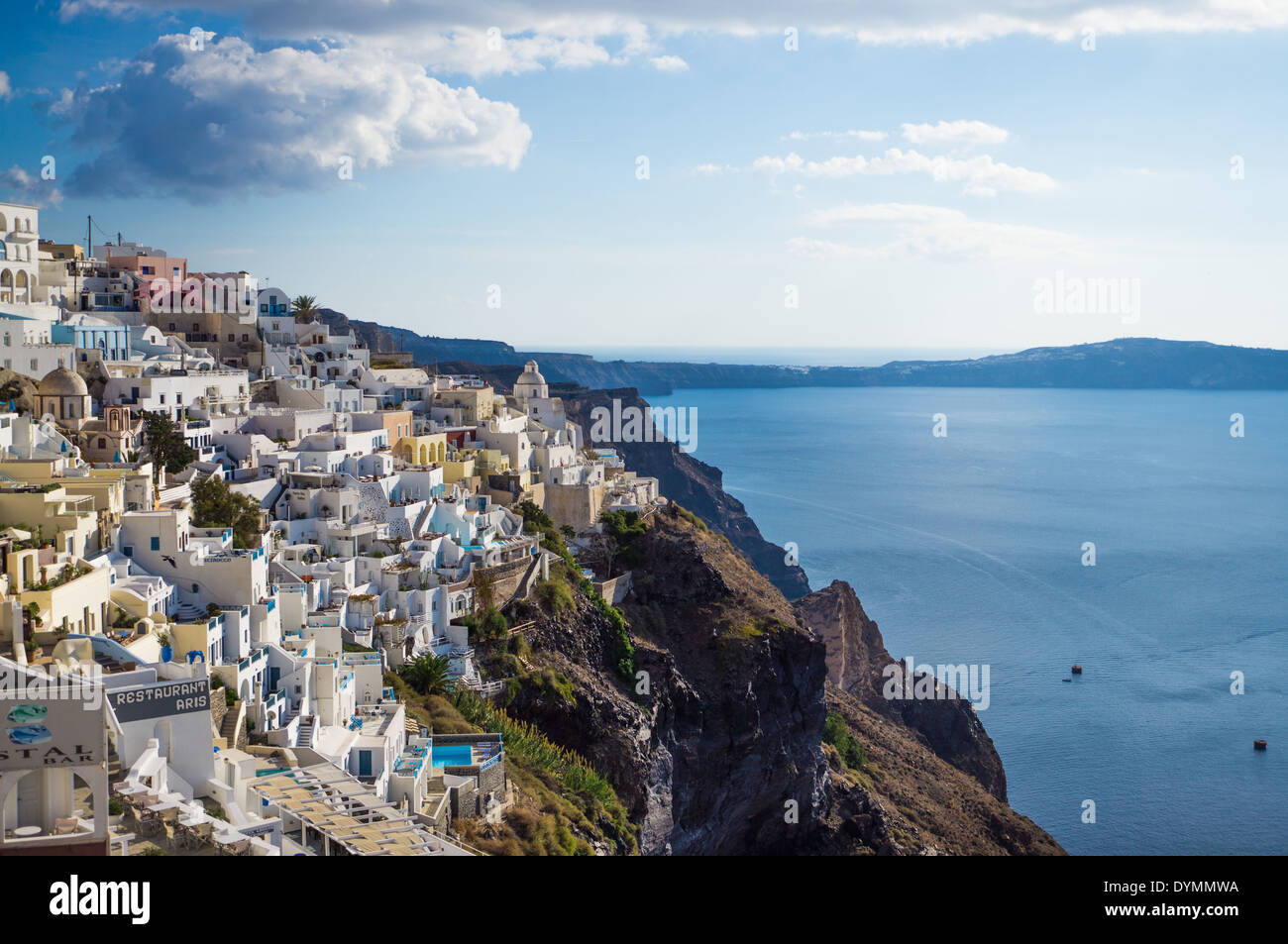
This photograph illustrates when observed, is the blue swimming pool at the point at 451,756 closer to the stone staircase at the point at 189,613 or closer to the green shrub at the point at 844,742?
the stone staircase at the point at 189,613

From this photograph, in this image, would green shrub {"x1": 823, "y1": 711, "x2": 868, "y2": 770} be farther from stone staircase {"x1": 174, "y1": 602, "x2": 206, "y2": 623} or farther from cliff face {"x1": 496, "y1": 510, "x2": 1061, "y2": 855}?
stone staircase {"x1": 174, "y1": 602, "x2": 206, "y2": 623}

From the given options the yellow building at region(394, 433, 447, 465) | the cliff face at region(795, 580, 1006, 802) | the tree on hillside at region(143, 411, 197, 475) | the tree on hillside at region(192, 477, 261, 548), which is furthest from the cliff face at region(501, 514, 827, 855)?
the cliff face at region(795, 580, 1006, 802)

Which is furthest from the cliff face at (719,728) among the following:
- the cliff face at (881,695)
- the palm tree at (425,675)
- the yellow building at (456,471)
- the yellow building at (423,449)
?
the yellow building at (423,449)

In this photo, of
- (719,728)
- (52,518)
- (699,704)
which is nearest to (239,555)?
(52,518)

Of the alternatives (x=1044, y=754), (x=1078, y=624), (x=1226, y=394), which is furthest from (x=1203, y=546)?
(x=1226, y=394)

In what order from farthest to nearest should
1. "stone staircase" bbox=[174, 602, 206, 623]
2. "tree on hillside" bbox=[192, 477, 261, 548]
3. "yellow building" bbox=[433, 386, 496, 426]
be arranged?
"yellow building" bbox=[433, 386, 496, 426] < "tree on hillside" bbox=[192, 477, 261, 548] < "stone staircase" bbox=[174, 602, 206, 623]
